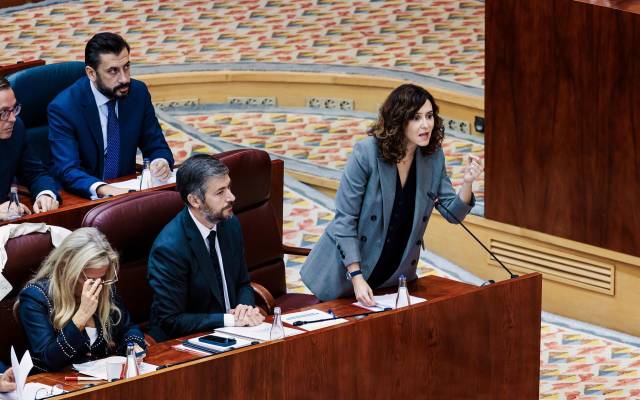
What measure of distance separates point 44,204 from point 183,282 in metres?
0.75

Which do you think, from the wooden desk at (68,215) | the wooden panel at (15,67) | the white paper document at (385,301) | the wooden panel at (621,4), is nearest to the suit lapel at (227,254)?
the white paper document at (385,301)

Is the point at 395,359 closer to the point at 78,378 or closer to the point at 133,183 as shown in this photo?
the point at 78,378

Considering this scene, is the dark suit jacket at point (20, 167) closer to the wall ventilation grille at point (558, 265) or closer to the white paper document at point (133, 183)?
the white paper document at point (133, 183)

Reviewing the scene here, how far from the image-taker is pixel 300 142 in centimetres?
731

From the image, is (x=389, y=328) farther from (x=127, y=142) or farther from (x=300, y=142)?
(x=300, y=142)

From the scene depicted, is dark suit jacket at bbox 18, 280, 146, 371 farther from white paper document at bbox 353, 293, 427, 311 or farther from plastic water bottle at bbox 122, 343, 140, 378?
white paper document at bbox 353, 293, 427, 311

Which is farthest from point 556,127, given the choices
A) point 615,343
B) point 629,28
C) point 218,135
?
point 218,135

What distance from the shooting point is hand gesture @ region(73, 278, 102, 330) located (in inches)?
137

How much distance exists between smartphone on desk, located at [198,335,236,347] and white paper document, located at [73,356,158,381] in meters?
0.20

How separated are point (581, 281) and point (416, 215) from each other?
1720 millimetres

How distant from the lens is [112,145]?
498cm

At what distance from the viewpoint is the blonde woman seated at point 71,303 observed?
11.4 ft

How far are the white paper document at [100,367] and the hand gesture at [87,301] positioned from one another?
0.34 ft

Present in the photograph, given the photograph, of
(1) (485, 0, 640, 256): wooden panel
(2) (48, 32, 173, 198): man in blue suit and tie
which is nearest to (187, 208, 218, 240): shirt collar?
(2) (48, 32, 173, 198): man in blue suit and tie
